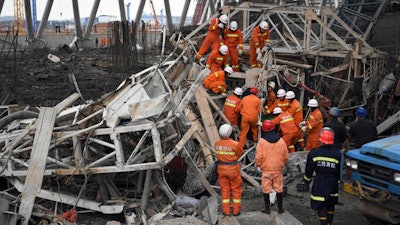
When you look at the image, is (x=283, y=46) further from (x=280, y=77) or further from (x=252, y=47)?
(x=280, y=77)

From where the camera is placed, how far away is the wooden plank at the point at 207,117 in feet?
34.0

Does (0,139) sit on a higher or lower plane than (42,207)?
higher

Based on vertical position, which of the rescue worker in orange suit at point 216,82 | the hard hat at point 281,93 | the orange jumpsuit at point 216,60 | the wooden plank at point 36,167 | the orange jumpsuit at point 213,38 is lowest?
the wooden plank at point 36,167

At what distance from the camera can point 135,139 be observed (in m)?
8.72

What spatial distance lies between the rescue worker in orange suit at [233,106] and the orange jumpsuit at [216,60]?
1.59 m

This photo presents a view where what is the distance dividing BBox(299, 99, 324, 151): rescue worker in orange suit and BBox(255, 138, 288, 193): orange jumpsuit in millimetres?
2993

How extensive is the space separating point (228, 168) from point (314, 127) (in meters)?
3.53

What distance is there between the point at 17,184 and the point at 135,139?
2103 millimetres

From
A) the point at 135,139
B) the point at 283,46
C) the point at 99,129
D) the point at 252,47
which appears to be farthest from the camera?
the point at 283,46

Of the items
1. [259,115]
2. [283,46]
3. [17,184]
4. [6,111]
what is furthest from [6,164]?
[283,46]

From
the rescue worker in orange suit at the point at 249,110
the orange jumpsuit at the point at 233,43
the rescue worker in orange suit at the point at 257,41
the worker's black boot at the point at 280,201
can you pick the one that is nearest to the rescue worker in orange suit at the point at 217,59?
the orange jumpsuit at the point at 233,43

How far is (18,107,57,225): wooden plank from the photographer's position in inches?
313

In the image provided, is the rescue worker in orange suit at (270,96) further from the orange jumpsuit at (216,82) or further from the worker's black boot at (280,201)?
the worker's black boot at (280,201)

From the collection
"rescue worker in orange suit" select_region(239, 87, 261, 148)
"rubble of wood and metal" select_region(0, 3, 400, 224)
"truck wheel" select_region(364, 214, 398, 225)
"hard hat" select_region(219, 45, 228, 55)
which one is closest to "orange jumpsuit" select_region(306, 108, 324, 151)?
"rubble of wood and metal" select_region(0, 3, 400, 224)
